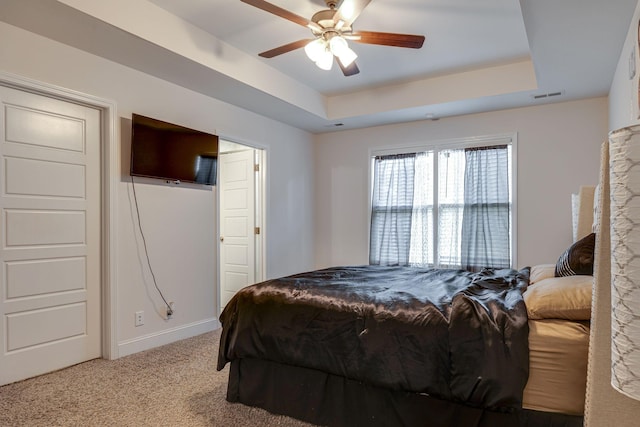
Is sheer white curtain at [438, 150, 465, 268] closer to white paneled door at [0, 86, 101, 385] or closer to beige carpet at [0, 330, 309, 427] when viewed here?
beige carpet at [0, 330, 309, 427]

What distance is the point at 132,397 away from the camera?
246 cm

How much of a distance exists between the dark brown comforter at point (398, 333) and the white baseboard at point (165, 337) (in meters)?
1.36

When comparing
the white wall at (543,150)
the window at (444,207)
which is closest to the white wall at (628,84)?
the white wall at (543,150)

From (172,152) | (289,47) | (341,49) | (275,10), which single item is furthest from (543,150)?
(172,152)

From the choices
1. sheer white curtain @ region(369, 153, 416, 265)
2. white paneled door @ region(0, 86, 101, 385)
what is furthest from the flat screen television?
sheer white curtain @ region(369, 153, 416, 265)

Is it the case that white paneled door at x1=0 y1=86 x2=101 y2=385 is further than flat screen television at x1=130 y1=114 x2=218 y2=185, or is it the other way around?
flat screen television at x1=130 y1=114 x2=218 y2=185

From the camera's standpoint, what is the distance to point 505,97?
406cm

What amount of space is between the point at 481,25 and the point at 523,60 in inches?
38.1

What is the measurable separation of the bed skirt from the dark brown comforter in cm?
8

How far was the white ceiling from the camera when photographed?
8.38 ft

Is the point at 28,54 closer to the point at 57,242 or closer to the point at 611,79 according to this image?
the point at 57,242

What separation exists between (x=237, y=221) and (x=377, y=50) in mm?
2638

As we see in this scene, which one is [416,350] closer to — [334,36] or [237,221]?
[334,36]

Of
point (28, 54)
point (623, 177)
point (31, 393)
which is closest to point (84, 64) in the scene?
point (28, 54)
